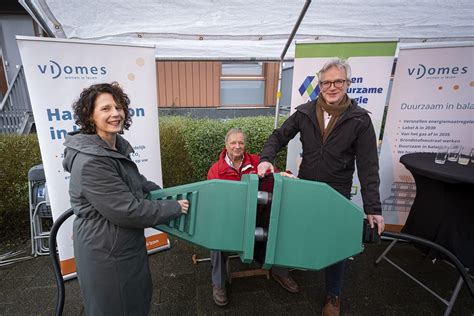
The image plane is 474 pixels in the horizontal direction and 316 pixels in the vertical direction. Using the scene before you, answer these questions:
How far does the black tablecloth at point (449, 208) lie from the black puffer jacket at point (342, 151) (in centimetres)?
60

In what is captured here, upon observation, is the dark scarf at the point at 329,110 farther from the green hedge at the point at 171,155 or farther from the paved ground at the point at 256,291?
the green hedge at the point at 171,155

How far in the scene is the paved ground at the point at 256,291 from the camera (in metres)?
2.10

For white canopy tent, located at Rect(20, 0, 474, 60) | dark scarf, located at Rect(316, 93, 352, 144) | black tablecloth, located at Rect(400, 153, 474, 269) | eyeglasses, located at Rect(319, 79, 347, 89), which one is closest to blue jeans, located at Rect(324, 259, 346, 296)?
black tablecloth, located at Rect(400, 153, 474, 269)

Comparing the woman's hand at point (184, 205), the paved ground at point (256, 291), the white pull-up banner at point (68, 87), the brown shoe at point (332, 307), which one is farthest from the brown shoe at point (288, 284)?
the white pull-up banner at point (68, 87)

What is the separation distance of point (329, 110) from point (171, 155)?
229 centimetres

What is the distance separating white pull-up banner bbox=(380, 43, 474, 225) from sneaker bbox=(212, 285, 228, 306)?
7.36 feet

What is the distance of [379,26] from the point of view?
8.63ft

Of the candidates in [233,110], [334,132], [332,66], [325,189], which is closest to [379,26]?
[332,66]

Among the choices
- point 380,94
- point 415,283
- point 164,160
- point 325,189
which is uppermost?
point 380,94

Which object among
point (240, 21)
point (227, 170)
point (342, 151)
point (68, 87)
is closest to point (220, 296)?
point (227, 170)

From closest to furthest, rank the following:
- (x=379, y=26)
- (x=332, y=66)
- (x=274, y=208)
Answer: (x=274, y=208) → (x=332, y=66) → (x=379, y=26)

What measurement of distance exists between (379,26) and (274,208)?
100 inches

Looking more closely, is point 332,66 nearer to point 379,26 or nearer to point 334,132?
point 334,132

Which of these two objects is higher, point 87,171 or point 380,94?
point 380,94
